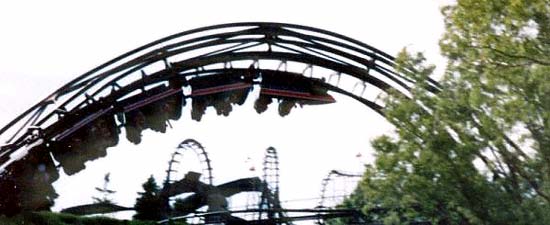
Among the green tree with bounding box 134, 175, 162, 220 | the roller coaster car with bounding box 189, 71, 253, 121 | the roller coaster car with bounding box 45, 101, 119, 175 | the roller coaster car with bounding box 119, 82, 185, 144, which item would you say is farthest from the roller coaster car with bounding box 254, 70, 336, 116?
the green tree with bounding box 134, 175, 162, 220

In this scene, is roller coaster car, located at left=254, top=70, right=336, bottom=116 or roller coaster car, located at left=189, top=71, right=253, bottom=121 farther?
roller coaster car, located at left=254, top=70, right=336, bottom=116

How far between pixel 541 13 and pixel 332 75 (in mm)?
8708

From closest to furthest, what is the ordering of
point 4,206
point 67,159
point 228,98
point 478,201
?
point 478,201
point 4,206
point 67,159
point 228,98

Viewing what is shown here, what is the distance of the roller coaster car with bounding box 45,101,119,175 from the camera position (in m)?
20.2

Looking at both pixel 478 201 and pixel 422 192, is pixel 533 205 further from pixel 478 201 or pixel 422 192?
pixel 422 192

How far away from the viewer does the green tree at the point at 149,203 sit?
121 feet

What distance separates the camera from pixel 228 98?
22422mm

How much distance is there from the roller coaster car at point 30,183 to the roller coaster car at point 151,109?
2.23 meters

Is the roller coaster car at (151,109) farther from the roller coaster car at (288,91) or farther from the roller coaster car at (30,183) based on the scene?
the roller coaster car at (288,91)

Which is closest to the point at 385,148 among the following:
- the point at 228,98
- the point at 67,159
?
the point at 228,98

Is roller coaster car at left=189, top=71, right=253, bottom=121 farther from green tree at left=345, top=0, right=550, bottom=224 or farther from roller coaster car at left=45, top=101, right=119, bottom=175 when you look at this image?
green tree at left=345, top=0, right=550, bottom=224

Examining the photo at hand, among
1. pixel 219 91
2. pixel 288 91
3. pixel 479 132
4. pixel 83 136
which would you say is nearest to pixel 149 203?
pixel 288 91

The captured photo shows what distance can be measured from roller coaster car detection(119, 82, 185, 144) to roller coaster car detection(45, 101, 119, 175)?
1.35 ft

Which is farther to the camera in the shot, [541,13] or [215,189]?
[215,189]
